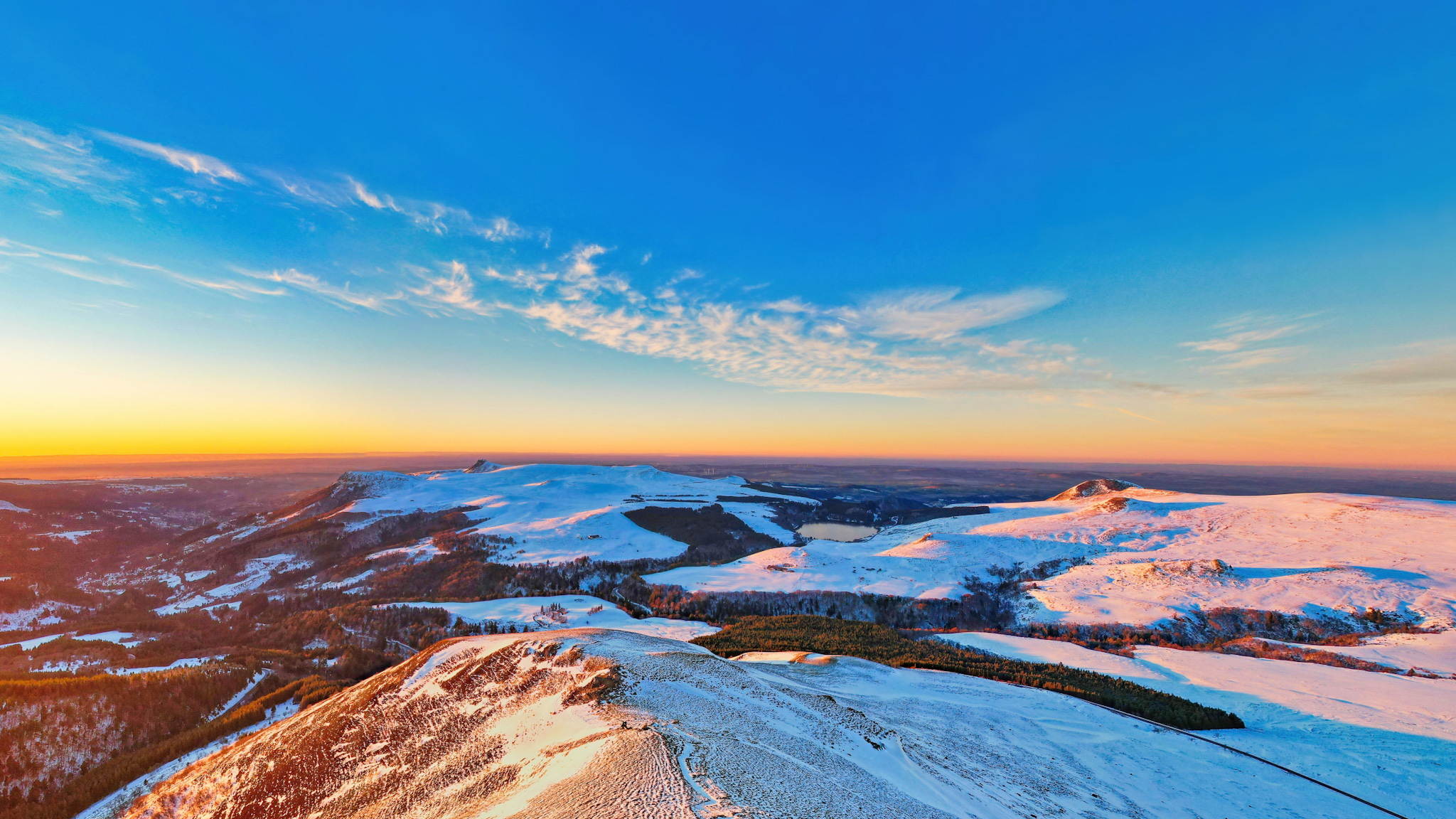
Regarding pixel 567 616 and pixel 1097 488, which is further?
pixel 1097 488

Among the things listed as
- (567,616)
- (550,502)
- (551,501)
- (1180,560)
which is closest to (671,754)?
(567,616)

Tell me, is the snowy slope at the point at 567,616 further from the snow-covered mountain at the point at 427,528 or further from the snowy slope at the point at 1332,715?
the snow-covered mountain at the point at 427,528

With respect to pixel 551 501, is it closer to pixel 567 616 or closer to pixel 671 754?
pixel 567 616

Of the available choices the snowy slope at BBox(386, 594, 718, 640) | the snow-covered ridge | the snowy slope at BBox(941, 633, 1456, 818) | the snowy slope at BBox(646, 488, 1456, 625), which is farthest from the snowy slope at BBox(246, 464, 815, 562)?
the snowy slope at BBox(941, 633, 1456, 818)

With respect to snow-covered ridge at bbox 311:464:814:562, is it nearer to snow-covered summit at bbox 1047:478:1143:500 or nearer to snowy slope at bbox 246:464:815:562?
snowy slope at bbox 246:464:815:562

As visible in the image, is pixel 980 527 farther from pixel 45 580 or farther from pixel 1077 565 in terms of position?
pixel 45 580
